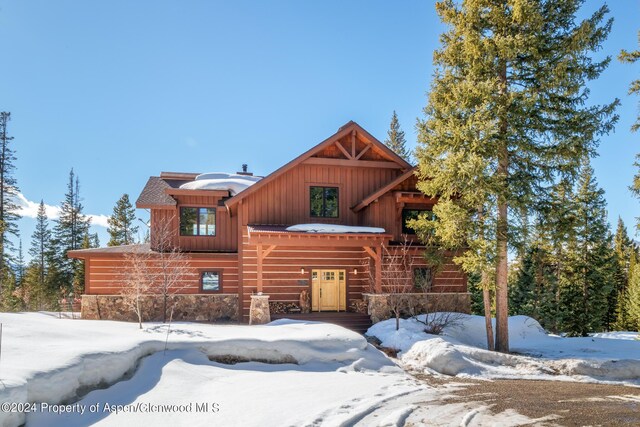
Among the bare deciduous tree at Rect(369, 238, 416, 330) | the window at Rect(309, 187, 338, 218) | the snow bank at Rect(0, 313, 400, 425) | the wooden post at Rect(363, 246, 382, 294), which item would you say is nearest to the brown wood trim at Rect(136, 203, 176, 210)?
the window at Rect(309, 187, 338, 218)

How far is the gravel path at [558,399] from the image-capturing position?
700 cm

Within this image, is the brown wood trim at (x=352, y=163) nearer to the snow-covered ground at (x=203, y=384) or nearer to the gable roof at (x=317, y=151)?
the gable roof at (x=317, y=151)

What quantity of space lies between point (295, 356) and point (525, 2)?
11920mm

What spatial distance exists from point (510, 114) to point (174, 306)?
47.5 feet

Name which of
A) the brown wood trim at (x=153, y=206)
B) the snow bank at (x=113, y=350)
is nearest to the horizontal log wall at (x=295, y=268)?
the snow bank at (x=113, y=350)

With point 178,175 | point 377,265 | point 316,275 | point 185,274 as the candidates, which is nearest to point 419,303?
point 377,265

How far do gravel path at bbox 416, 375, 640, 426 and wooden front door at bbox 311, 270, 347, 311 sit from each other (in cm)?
789

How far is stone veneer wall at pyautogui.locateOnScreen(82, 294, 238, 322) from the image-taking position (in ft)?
56.7

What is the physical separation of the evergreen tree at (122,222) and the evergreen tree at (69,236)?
11.1ft

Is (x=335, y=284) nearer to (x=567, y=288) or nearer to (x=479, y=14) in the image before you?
(x=479, y=14)

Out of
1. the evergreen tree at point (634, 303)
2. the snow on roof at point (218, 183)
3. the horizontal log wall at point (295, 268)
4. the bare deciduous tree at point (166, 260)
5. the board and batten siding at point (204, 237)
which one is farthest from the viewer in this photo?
the evergreen tree at point (634, 303)

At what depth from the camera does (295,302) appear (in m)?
17.6

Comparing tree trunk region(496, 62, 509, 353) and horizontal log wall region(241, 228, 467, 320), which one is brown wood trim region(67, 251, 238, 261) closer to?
horizontal log wall region(241, 228, 467, 320)

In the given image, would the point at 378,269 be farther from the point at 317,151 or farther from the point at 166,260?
the point at 166,260
